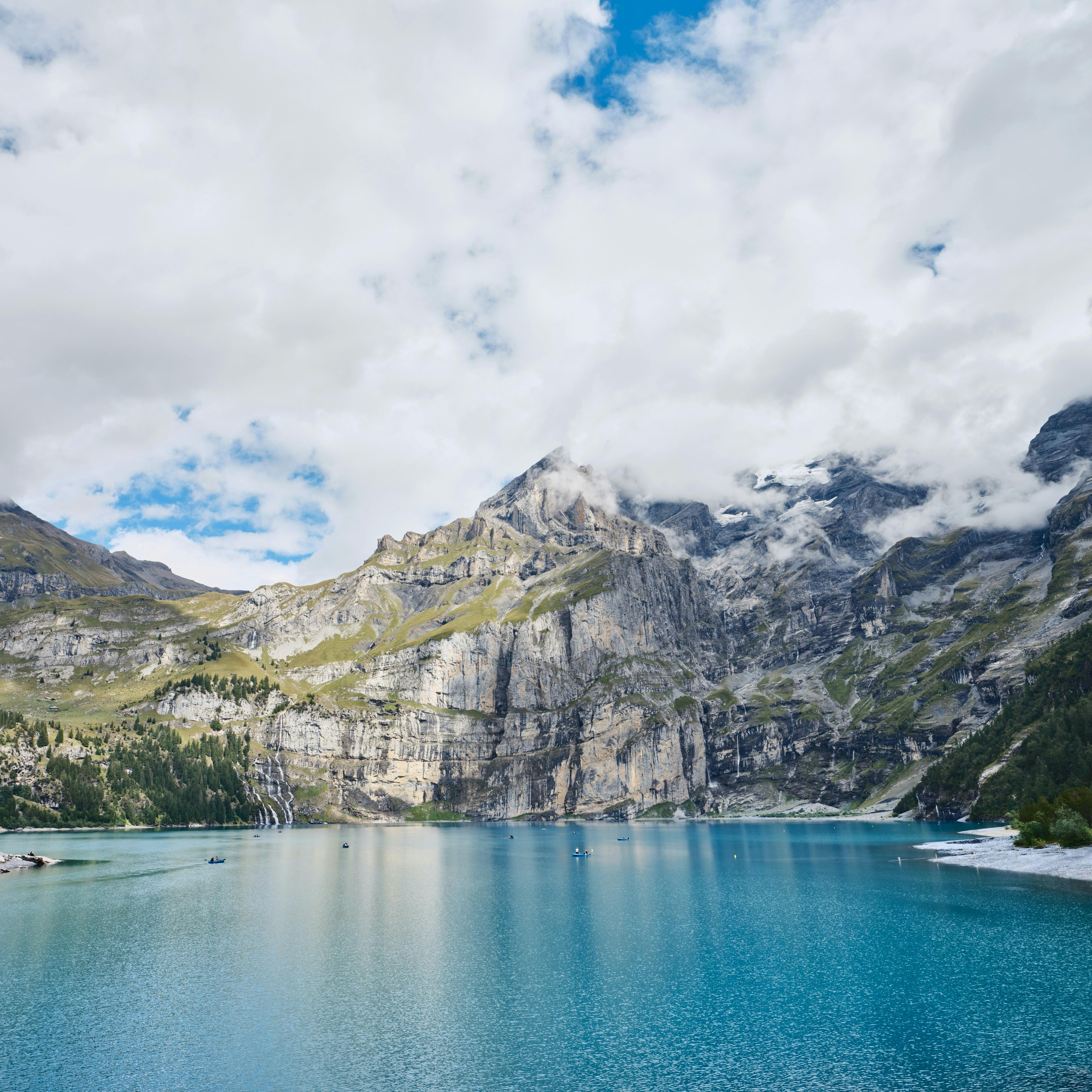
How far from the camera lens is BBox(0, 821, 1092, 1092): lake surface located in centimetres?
3922

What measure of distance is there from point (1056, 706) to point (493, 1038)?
200617 millimetres

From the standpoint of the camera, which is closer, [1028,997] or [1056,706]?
[1028,997]

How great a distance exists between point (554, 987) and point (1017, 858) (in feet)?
308

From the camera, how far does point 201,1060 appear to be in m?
41.0

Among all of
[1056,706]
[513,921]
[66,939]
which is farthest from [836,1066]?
[1056,706]

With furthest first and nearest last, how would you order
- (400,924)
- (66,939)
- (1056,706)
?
(1056,706), (400,924), (66,939)

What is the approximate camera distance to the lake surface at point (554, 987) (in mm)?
39219

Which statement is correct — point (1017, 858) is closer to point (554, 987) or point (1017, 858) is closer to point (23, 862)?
point (554, 987)

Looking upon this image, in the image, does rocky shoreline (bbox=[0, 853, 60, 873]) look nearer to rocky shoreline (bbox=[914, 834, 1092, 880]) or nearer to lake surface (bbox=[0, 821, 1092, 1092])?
lake surface (bbox=[0, 821, 1092, 1092])

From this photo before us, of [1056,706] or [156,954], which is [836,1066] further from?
[1056,706]

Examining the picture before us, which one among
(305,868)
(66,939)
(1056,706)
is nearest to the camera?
(66,939)

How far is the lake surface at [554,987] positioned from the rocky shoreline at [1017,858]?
5.56 m

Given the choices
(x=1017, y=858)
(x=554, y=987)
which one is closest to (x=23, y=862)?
(x=554, y=987)

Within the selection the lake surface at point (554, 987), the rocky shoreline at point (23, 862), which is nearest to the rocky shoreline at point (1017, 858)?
the lake surface at point (554, 987)
